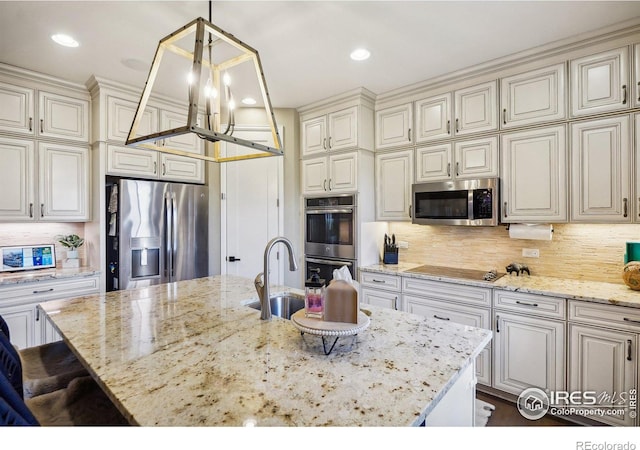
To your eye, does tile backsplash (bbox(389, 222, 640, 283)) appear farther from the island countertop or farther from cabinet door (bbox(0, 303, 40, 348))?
cabinet door (bbox(0, 303, 40, 348))

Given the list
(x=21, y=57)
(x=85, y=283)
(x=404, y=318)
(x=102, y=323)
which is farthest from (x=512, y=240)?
(x=21, y=57)

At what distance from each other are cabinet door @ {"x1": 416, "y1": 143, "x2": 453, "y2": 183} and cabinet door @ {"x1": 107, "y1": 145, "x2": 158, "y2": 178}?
2.49 m

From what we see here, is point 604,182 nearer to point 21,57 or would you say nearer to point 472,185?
point 472,185

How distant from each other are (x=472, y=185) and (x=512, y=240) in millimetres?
629

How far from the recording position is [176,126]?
11.5 feet

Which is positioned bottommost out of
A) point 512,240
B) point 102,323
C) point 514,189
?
point 102,323

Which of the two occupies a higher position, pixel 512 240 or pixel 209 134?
Answer: pixel 209 134

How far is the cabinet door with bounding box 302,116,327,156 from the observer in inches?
140

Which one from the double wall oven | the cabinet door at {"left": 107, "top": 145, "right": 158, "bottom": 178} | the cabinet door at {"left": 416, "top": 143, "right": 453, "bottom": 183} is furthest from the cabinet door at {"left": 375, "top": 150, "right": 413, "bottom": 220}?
the cabinet door at {"left": 107, "top": 145, "right": 158, "bottom": 178}

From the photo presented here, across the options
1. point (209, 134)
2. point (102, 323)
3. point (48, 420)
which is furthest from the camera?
point (102, 323)

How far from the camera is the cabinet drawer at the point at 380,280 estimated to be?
3010mm

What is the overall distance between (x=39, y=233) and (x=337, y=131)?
10.1 ft

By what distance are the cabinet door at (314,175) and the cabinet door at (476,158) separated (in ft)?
4.30

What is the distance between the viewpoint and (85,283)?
116 inches
